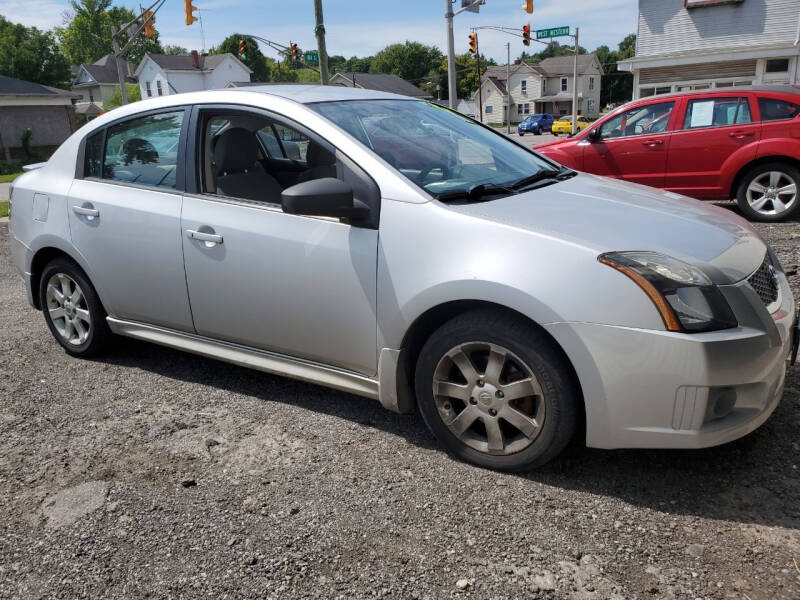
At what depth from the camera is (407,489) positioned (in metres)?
2.92

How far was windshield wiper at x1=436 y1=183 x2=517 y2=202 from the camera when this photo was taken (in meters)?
3.08

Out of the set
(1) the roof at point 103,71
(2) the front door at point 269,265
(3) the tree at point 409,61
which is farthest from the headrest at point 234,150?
(3) the tree at point 409,61

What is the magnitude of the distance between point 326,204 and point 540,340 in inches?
42.8

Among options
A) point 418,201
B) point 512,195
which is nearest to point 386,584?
point 418,201

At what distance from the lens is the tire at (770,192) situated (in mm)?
8219

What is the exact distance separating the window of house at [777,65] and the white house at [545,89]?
193 feet

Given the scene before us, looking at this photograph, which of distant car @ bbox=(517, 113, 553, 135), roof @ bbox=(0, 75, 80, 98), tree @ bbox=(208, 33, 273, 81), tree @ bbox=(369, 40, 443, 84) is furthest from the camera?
tree @ bbox=(369, 40, 443, 84)

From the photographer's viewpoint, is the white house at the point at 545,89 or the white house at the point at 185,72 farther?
Answer: the white house at the point at 545,89

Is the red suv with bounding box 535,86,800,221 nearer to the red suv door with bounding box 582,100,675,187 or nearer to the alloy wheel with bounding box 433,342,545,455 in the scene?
the red suv door with bounding box 582,100,675,187

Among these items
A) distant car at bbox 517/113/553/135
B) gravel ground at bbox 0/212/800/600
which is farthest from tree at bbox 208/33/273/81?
gravel ground at bbox 0/212/800/600

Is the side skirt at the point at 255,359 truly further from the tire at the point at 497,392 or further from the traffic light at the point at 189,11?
the traffic light at the point at 189,11

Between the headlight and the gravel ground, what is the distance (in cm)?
75

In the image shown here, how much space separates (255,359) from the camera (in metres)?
3.62

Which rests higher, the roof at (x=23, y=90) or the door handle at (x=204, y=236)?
the roof at (x=23, y=90)
